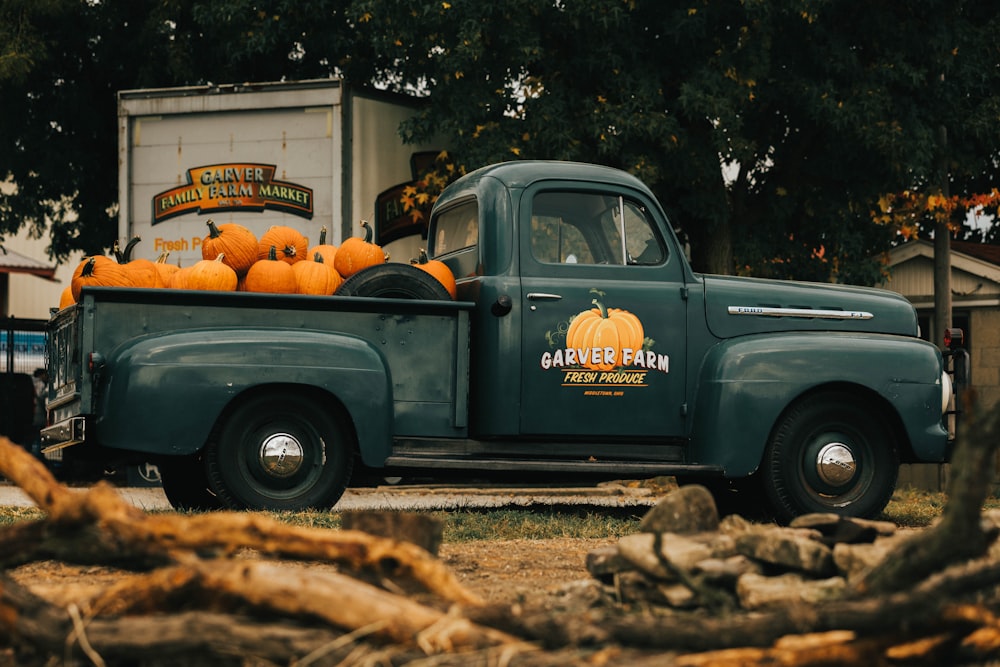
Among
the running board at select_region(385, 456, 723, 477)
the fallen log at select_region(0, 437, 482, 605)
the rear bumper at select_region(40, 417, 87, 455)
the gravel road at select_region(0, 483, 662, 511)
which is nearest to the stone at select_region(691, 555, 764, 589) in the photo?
the fallen log at select_region(0, 437, 482, 605)

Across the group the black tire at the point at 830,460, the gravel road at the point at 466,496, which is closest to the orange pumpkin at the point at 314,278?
the gravel road at the point at 466,496

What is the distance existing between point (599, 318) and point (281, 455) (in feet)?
6.90

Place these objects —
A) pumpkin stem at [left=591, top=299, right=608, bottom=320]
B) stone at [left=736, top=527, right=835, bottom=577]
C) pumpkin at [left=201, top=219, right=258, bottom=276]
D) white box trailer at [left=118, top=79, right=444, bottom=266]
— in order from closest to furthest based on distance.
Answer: stone at [left=736, top=527, right=835, bottom=577], pumpkin stem at [left=591, top=299, right=608, bottom=320], pumpkin at [left=201, top=219, right=258, bottom=276], white box trailer at [left=118, top=79, right=444, bottom=266]

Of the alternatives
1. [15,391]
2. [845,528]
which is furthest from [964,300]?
[845,528]

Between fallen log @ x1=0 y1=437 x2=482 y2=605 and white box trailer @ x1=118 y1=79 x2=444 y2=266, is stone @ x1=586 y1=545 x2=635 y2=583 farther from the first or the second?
white box trailer @ x1=118 y1=79 x2=444 y2=266

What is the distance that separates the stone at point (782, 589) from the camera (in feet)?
13.4

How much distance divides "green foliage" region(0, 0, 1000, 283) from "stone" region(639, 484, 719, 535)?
30.3ft

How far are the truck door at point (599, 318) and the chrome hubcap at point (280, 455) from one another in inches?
54.5

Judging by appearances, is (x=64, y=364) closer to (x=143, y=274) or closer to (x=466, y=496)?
(x=143, y=274)

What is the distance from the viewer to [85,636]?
11.2ft

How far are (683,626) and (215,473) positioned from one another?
512 cm

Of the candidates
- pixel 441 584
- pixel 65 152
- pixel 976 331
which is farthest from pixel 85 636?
pixel 65 152

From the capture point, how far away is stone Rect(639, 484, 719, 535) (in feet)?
15.8

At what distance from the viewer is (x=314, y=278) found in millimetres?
8641
